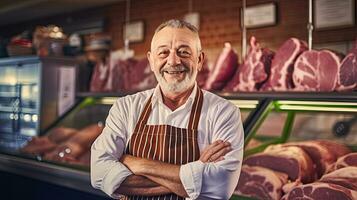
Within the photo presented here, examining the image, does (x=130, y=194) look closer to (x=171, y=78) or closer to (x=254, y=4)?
(x=171, y=78)

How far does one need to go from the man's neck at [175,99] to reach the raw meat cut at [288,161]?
37.2 inches

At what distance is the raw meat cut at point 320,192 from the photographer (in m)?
1.98

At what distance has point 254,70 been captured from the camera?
2938 millimetres

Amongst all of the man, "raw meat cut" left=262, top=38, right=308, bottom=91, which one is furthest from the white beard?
"raw meat cut" left=262, top=38, right=308, bottom=91

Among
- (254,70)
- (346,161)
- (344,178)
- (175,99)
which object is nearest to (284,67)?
(254,70)

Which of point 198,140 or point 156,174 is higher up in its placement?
point 198,140

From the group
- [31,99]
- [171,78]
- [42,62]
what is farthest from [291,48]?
[31,99]

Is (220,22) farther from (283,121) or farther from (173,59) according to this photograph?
(173,59)

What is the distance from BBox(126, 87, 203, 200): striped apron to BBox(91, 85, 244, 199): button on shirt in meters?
0.02

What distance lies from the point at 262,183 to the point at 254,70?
36.4 inches

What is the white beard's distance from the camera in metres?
1.53

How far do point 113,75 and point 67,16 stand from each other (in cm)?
229

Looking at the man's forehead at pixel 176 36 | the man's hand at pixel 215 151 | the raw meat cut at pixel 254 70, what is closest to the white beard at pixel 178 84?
the man's forehead at pixel 176 36

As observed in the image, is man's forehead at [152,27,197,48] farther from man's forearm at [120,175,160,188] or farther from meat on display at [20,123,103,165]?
meat on display at [20,123,103,165]
